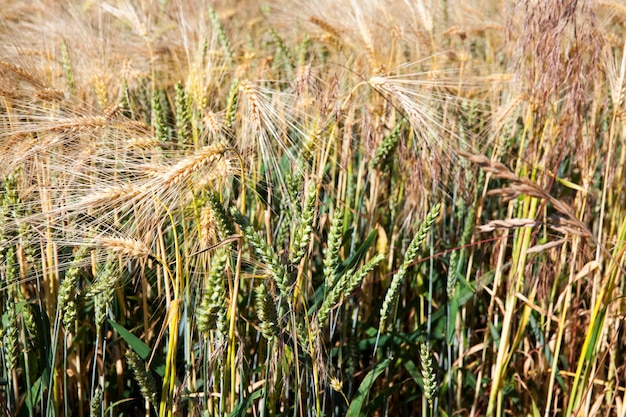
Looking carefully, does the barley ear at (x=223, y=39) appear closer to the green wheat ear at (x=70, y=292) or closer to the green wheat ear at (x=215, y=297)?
the green wheat ear at (x=70, y=292)

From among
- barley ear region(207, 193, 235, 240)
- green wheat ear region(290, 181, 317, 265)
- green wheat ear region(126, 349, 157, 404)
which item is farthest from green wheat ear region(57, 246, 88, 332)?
green wheat ear region(290, 181, 317, 265)

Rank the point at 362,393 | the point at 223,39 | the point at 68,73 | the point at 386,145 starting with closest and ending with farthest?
the point at 362,393 < the point at 386,145 < the point at 68,73 < the point at 223,39

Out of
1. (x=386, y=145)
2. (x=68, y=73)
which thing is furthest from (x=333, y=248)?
(x=68, y=73)

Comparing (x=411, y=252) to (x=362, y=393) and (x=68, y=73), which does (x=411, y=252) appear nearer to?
(x=362, y=393)

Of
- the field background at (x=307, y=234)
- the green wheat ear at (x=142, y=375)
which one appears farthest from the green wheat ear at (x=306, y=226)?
the green wheat ear at (x=142, y=375)

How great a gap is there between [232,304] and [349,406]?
375 mm

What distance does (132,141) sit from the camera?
1.25 meters

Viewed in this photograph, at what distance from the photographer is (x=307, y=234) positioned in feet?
3.49

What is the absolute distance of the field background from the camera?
1.11m

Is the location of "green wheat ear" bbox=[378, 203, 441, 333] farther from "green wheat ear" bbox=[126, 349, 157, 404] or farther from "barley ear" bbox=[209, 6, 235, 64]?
"barley ear" bbox=[209, 6, 235, 64]

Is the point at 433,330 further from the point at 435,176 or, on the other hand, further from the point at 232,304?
the point at 232,304

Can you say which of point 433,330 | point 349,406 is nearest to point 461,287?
point 433,330

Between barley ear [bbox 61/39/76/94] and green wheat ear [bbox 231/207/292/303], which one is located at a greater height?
barley ear [bbox 61/39/76/94]

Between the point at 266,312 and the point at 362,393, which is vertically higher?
the point at 266,312
